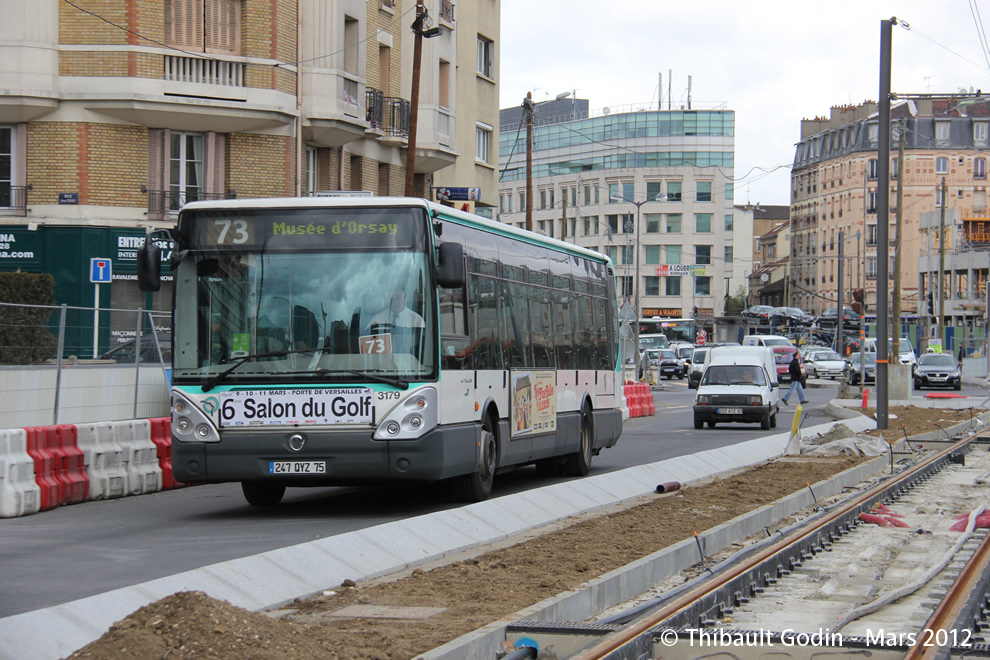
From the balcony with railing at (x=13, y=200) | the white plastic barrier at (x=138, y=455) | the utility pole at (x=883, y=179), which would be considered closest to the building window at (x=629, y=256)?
the balcony with railing at (x=13, y=200)

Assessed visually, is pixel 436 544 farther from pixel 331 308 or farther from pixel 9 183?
pixel 9 183

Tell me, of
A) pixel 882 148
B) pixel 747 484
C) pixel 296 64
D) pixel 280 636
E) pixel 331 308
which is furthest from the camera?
pixel 296 64

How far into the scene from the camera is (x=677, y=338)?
106 meters

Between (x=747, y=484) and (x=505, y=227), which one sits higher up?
(x=505, y=227)

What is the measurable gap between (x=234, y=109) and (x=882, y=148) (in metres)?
15.1

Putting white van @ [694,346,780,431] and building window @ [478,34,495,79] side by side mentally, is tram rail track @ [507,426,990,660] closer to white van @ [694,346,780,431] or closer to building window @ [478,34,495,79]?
white van @ [694,346,780,431]

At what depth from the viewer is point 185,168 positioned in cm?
3136

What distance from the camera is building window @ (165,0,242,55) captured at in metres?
30.4

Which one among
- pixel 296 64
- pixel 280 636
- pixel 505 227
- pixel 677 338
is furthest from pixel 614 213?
pixel 280 636

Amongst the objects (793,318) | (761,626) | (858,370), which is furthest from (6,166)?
(793,318)

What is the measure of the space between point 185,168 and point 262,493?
62.8 feet

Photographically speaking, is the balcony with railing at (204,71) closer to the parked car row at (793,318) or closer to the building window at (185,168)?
the building window at (185,168)

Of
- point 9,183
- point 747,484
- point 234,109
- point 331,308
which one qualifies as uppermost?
point 234,109

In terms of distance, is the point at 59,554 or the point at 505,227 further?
the point at 505,227
